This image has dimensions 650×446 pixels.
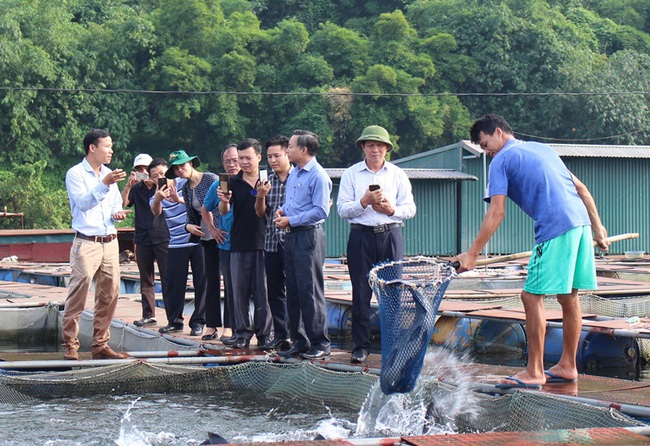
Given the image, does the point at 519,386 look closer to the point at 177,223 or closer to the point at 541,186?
the point at 541,186

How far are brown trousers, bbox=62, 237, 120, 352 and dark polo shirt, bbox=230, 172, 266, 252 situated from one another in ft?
3.62

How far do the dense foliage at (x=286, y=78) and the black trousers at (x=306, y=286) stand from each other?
26.0m

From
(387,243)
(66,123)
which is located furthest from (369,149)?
(66,123)

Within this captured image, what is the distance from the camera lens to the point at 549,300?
1216 centimetres

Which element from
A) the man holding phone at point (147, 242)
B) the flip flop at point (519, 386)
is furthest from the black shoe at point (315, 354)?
the man holding phone at point (147, 242)

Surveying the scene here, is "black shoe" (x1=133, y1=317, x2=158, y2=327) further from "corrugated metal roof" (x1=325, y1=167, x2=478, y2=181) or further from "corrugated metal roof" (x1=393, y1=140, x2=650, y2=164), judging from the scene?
"corrugated metal roof" (x1=393, y1=140, x2=650, y2=164)

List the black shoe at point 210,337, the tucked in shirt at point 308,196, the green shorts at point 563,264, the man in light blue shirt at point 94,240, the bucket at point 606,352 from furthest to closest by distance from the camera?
the bucket at point 606,352, the black shoe at point 210,337, the man in light blue shirt at point 94,240, the tucked in shirt at point 308,196, the green shorts at point 563,264

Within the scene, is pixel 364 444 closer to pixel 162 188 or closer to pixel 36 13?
pixel 162 188

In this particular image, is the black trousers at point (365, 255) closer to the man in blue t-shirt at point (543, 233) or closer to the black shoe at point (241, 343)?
the man in blue t-shirt at point (543, 233)

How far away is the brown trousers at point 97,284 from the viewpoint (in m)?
8.09

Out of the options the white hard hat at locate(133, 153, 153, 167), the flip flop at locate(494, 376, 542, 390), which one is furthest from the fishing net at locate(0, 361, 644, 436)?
the white hard hat at locate(133, 153, 153, 167)

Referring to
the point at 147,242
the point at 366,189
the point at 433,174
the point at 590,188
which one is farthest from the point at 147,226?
the point at 590,188

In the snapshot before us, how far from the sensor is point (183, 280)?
950 cm

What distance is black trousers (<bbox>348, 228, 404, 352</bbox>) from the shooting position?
732 cm
